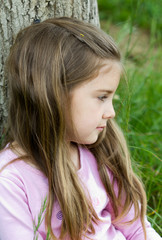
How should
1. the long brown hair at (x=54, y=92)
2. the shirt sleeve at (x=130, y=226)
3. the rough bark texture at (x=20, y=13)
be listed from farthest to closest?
the shirt sleeve at (x=130, y=226)
the rough bark texture at (x=20, y=13)
the long brown hair at (x=54, y=92)

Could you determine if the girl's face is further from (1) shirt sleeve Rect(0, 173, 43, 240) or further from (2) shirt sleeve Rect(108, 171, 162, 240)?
(2) shirt sleeve Rect(108, 171, 162, 240)

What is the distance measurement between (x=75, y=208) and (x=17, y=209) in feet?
0.77

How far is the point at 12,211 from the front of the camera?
1390 millimetres

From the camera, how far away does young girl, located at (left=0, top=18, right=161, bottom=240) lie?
1360 mm

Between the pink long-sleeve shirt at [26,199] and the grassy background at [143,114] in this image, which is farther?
the grassy background at [143,114]

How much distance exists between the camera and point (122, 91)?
1.94 metres

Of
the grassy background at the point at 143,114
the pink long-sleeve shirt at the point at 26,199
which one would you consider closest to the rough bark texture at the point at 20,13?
the grassy background at the point at 143,114

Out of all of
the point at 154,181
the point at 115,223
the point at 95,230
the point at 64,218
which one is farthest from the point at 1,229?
the point at 154,181

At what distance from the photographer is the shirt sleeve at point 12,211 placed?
1386 millimetres

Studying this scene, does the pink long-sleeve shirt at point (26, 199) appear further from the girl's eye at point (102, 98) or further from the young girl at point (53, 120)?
the girl's eye at point (102, 98)

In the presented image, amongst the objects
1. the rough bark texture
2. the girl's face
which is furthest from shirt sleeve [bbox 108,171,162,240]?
the rough bark texture

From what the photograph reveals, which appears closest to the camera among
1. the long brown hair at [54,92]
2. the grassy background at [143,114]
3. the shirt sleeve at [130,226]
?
the long brown hair at [54,92]

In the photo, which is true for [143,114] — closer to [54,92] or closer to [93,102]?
[93,102]

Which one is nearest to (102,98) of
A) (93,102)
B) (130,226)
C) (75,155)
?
(93,102)
